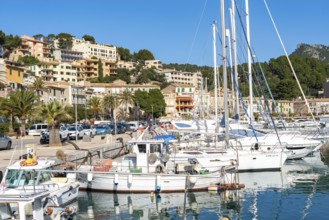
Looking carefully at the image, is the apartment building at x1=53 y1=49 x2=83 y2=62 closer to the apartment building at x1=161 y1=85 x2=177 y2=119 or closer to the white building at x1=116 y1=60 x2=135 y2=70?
the white building at x1=116 y1=60 x2=135 y2=70

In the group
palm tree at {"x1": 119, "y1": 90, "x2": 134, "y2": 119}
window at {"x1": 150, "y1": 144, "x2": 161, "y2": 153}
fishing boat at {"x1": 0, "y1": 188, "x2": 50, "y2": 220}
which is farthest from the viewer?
palm tree at {"x1": 119, "y1": 90, "x2": 134, "y2": 119}

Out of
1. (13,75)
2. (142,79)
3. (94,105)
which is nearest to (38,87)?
(13,75)

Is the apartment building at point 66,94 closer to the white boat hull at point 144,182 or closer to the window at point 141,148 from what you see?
the window at point 141,148

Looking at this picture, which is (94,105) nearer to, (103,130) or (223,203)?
(103,130)

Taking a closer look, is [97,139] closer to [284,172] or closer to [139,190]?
[284,172]

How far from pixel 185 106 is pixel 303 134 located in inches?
4238

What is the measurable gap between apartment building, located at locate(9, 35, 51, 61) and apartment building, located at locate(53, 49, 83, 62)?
286 cm

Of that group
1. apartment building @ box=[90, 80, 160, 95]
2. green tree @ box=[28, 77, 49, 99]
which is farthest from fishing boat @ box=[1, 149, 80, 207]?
apartment building @ box=[90, 80, 160, 95]

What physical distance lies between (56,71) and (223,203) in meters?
126

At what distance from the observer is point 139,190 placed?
27438 mm

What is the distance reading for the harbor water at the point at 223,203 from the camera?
23156 mm

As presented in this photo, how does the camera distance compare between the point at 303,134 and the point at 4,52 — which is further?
→ the point at 4,52

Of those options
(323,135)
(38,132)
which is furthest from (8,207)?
(38,132)

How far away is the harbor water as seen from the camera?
76.0 ft
